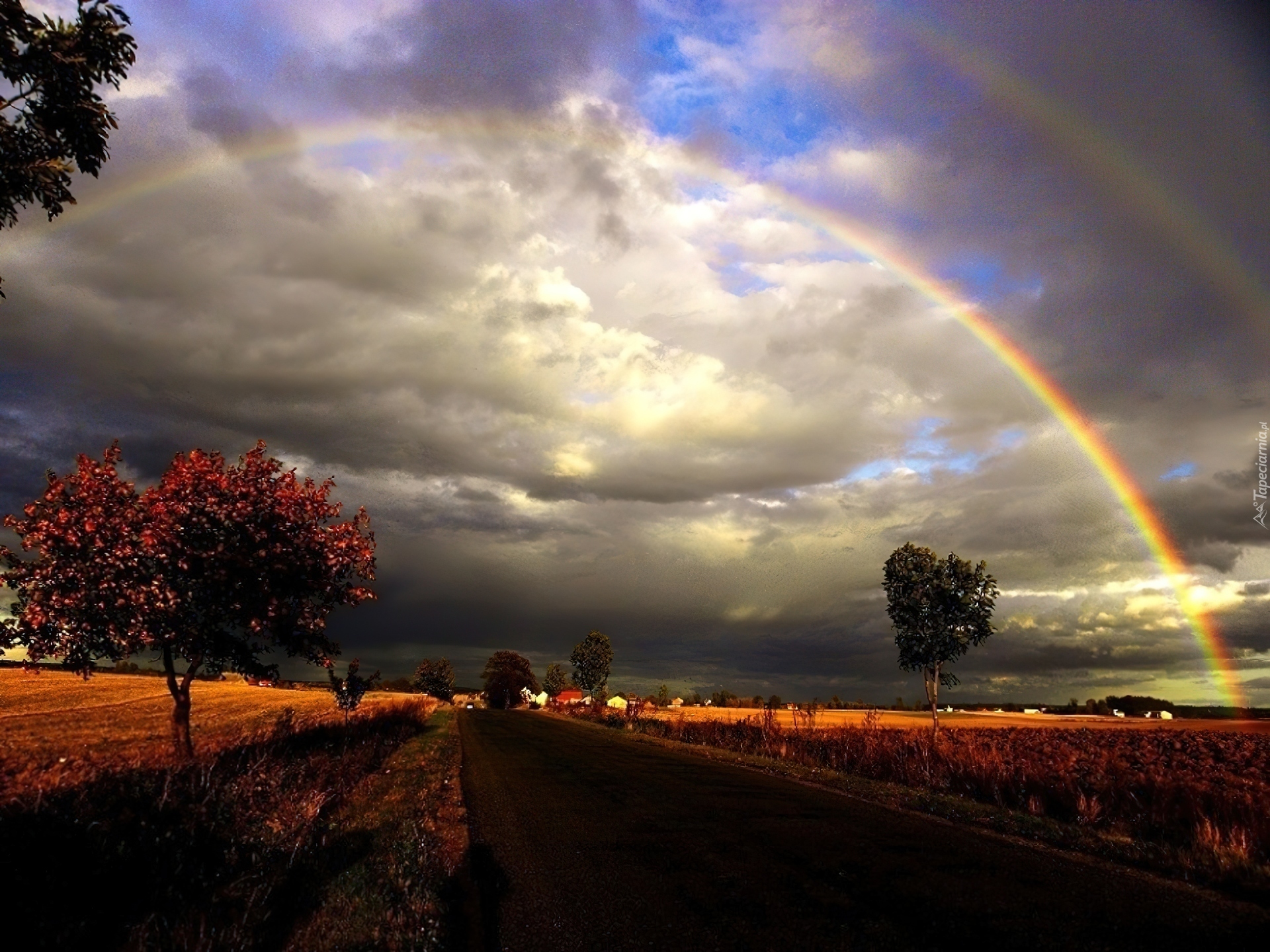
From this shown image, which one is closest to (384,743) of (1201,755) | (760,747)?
(760,747)

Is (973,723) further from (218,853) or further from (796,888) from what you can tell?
(218,853)

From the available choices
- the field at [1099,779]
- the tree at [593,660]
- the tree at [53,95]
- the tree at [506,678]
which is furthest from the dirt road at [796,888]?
the tree at [506,678]

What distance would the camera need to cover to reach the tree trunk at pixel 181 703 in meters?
15.7

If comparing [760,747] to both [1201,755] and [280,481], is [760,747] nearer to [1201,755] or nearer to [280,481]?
[1201,755]

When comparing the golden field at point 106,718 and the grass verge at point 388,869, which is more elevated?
the grass verge at point 388,869

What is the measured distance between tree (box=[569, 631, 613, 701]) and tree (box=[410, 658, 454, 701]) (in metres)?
49.8

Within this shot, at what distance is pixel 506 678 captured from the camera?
7195 inches

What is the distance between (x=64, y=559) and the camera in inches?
585

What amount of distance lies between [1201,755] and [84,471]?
45.4m

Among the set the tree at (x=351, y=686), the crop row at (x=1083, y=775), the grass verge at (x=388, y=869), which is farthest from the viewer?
the tree at (x=351, y=686)

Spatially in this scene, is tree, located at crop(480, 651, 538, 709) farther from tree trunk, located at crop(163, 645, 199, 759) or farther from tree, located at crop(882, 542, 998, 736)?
tree trunk, located at crop(163, 645, 199, 759)

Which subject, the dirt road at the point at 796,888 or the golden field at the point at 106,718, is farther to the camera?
the golden field at the point at 106,718

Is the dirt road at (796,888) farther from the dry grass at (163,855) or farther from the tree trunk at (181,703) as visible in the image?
the tree trunk at (181,703)

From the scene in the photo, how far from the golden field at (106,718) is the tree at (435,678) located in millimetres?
107261
